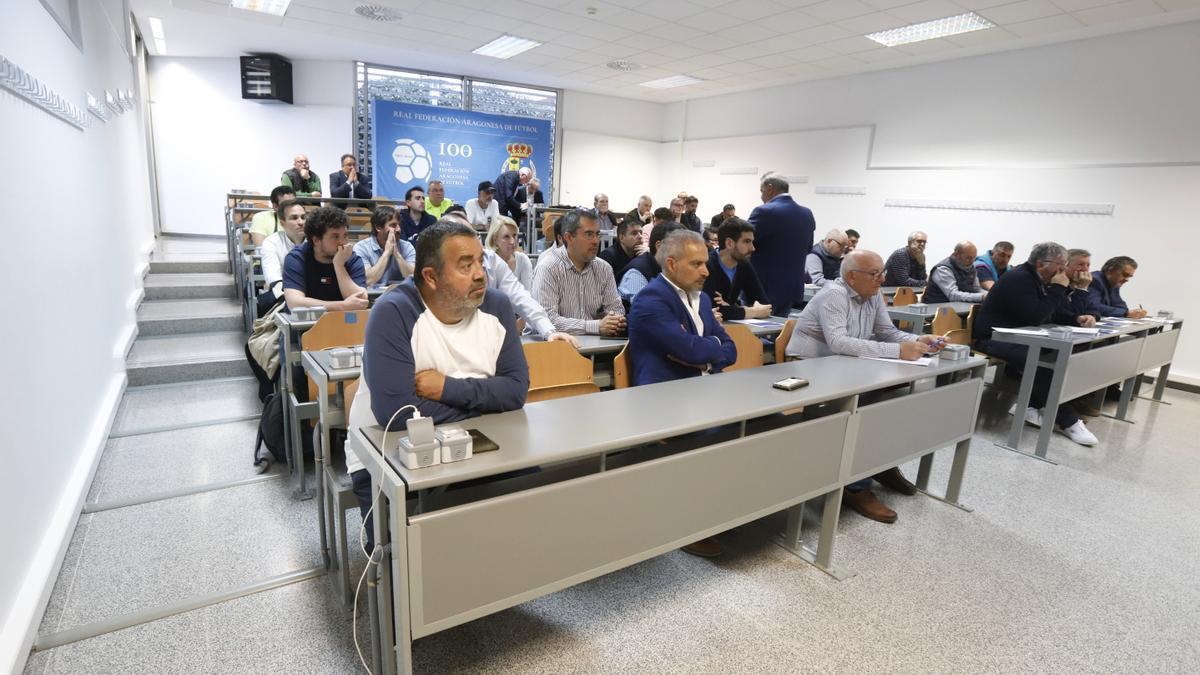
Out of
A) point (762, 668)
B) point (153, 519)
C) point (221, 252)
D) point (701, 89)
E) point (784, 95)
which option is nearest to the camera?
point (762, 668)

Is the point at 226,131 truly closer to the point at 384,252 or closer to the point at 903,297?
the point at 384,252

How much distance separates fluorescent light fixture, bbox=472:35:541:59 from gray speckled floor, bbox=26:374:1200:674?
20.9 feet

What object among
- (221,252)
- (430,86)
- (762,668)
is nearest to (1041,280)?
(762,668)

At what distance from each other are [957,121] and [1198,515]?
18.2 feet

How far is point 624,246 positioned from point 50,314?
3.13 meters

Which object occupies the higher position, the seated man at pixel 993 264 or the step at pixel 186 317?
the seated man at pixel 993 264

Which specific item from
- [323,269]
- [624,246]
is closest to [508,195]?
[624,246]

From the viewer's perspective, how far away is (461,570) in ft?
4.62

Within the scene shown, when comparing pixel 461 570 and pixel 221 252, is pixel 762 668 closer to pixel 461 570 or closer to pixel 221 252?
pixel 461 570

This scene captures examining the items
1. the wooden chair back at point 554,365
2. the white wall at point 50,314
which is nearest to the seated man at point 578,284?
the wooden chair back at point 554,365

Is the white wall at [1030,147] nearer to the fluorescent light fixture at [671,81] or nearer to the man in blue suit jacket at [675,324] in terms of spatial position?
the fluorescent light fixture at [671,81]

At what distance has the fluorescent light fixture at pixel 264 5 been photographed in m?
6.25

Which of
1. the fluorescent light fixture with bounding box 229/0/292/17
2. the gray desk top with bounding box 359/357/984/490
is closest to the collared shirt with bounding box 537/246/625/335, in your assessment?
the gray desk top with bounding box 359/357/984/490

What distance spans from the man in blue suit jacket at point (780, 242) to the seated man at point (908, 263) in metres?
2.93
